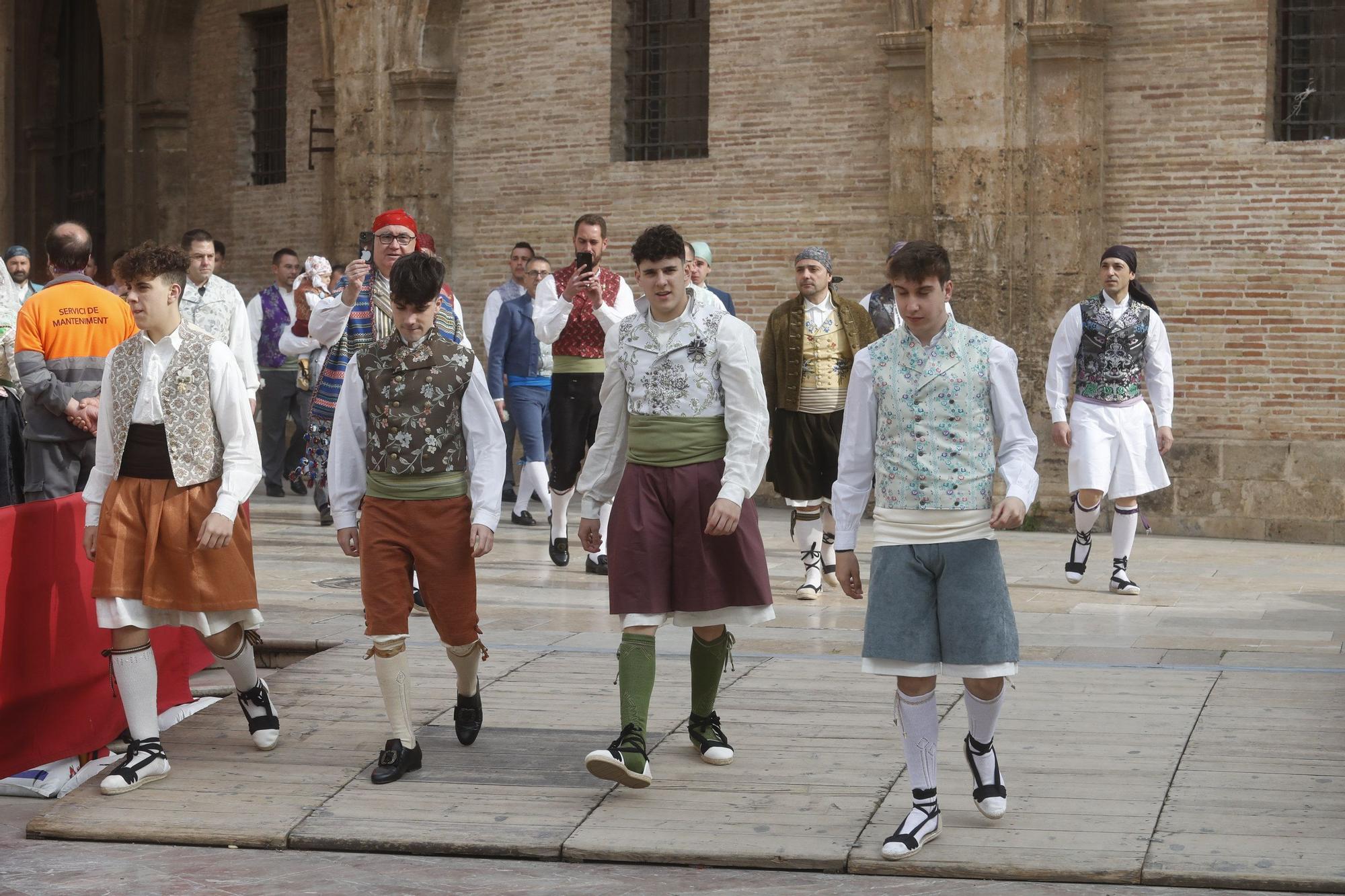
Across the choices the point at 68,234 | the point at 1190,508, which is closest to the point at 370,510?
the point at 68,234

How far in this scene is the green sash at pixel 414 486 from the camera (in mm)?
5820

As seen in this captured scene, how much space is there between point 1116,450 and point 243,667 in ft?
18.2

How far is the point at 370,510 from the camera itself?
19.3ft

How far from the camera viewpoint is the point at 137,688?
5.91 m

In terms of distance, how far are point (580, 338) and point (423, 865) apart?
578 cm

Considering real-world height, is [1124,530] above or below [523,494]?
above

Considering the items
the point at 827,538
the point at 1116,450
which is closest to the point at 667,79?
the point at 827,538

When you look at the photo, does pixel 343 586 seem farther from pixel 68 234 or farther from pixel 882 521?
pixel 882 521

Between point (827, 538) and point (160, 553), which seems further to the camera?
point (827, 538)

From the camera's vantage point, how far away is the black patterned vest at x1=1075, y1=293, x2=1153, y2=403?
982cm

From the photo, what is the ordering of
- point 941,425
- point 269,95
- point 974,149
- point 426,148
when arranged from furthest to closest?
point 269,95 < point 426,148 < point 974,149 < point 941,425

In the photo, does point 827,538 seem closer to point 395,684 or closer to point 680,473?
point 680,473

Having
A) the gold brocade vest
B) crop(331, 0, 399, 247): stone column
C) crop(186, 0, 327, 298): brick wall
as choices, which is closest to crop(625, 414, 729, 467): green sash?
the gold brocade vest

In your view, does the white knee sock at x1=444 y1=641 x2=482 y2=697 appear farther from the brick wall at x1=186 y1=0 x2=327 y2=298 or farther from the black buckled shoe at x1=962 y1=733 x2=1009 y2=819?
the brick wall at x1=186 y1=0 x2=327 y2=298
